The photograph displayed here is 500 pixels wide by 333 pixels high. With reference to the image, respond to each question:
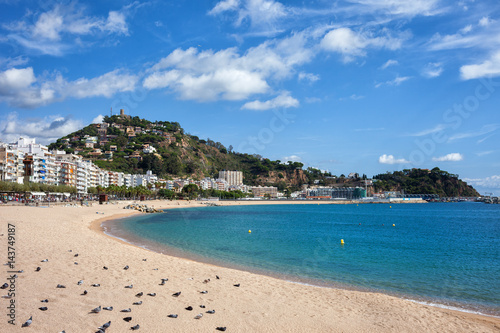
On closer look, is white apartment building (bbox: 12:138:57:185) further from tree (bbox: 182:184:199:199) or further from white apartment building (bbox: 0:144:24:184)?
tree (bbox: 182:184:199:199)

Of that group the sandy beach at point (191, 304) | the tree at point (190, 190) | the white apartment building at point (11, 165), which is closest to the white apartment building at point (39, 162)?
the white apartment building at point (11, 165)

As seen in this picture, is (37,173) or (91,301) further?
(37,173)

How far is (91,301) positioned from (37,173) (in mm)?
86198

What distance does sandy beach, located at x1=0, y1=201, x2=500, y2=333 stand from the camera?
779 centimetres

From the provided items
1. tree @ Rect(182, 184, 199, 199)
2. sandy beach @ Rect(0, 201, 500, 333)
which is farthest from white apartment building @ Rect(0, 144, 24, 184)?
sandy beach @ Rect(0, 201, 500, 333)

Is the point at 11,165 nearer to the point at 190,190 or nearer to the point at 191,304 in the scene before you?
the point at 190,190

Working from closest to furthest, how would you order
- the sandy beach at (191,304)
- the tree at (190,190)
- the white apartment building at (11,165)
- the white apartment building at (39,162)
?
the sandy beach at (191,304) < the white apartment building at (11,165) < the white apartment building at (39,162) < the tree at (190,190)

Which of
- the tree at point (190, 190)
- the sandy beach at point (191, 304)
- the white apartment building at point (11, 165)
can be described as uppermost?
the white apartment building at point (11, 165)

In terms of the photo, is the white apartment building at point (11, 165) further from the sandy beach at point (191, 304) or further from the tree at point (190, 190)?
the sandy beach at point (191, 304)

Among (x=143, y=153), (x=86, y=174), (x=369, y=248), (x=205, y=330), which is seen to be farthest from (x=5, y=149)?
(x=143, y=153)

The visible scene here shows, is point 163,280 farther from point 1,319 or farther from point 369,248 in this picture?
point 369,248

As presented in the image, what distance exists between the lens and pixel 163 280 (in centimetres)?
1138

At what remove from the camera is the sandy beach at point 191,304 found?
7.79m

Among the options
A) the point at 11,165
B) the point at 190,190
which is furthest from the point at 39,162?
the point at 190,190
